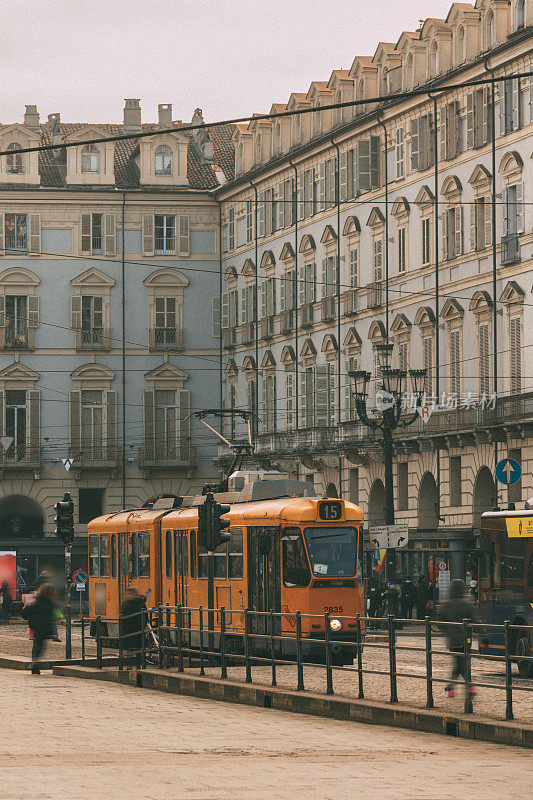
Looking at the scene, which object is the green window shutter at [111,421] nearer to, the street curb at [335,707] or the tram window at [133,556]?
the tram window at [133,556]

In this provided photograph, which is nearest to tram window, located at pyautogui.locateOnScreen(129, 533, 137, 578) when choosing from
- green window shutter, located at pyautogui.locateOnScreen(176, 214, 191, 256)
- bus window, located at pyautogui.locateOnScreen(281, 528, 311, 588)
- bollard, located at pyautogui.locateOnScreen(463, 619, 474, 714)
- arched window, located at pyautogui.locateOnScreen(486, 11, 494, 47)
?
bus window, located at pyautogui.locateOnScreen(281, 528, 311, 588)

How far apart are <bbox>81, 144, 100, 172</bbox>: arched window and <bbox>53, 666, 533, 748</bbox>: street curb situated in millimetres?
51938

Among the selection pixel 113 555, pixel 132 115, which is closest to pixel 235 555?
pixel 113 555

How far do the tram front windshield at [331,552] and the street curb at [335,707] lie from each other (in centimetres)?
406

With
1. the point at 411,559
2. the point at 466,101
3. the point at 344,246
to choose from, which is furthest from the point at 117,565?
the point at 344,246

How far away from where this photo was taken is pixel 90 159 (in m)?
79.2

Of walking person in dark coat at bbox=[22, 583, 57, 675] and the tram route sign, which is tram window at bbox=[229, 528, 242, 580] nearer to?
walking person in dark coat at bbox=[22, 583, 57, 675]

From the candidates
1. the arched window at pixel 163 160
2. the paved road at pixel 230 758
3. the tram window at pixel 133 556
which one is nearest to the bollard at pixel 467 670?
the paved road at pixel 230 758

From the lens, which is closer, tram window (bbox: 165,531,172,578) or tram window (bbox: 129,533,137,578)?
tram window (bbox: 165,531,172,578)

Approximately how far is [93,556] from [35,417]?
35.4 m

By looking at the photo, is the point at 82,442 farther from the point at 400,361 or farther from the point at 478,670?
the point at 478,670

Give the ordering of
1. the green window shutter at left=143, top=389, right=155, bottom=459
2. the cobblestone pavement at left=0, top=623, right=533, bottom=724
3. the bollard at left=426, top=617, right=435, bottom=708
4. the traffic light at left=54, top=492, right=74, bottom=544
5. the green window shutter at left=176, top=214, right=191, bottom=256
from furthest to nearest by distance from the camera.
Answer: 1. the green window shutter at left=176, top=214, right=191, bottom=256
2. the green window shutter at left=143, top=389, right=155, bottom=459
3. the traffic light at left=54, top=492, right=74, bottom=544
4. the bollard at left=426, top=617, right=435, bottom=708
5. the cobblestone pavement at left=0, top=623, right=533, bottom=724

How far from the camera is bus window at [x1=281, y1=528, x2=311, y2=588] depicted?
3095cm

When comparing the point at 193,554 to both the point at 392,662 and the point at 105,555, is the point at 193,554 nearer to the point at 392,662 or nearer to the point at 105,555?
the point at 105,555
